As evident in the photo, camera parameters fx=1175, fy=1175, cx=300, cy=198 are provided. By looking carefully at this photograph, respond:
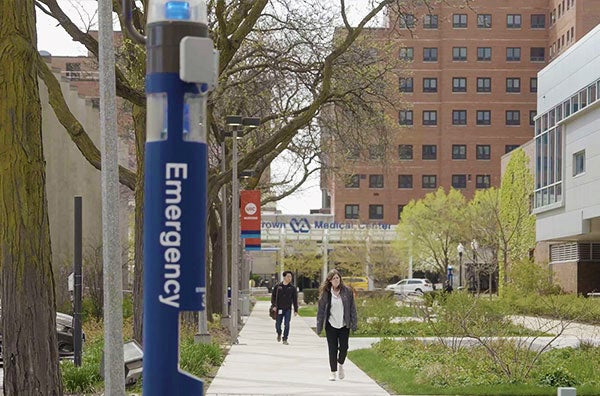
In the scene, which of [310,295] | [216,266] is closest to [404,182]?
[310,295]

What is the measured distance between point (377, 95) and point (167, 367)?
22.2 m

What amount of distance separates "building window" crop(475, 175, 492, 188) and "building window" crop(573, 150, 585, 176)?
57.1 m

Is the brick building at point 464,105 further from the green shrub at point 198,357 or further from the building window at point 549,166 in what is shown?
the green shrub at point 198,357

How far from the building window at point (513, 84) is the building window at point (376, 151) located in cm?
8579

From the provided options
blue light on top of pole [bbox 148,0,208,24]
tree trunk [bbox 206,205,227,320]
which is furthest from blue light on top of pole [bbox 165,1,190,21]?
tree trunk [bbox 206,205,227,320]

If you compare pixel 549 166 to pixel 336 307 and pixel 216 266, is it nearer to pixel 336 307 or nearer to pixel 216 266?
pixel 216 266

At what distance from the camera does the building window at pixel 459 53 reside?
383 feet

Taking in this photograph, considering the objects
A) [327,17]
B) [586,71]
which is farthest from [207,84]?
[586,71]

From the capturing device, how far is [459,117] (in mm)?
117250

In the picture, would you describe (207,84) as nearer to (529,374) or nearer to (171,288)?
(171,288)

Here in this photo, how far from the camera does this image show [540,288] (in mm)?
60094

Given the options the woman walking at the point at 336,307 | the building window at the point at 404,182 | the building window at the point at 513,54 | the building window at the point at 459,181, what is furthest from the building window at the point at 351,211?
the woman walking at the point at 336,307

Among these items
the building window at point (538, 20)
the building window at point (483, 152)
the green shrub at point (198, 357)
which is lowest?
the green shrub at point (198, 357)

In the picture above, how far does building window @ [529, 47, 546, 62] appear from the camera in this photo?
380 feet
